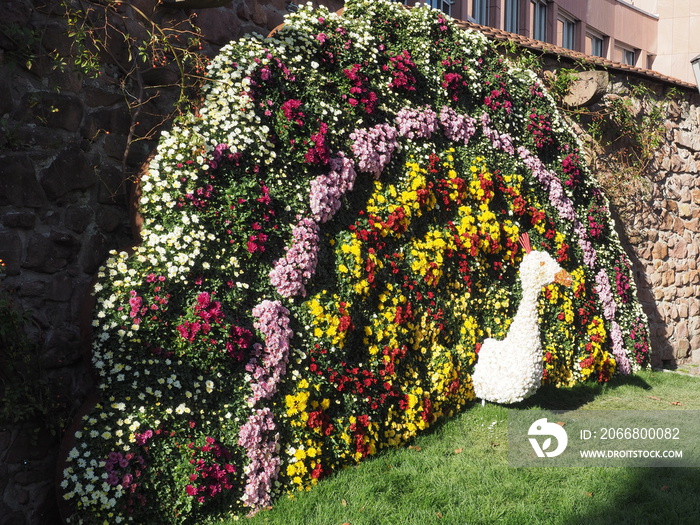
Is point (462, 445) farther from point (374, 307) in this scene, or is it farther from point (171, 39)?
point (171, 39)

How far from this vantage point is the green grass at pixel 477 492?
384 centimetres

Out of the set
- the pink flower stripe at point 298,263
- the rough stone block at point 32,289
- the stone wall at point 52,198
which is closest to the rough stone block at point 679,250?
the pink flower stripe at point 298,263

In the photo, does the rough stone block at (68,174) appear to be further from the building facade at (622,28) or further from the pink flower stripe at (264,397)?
the building facade at (622,28)

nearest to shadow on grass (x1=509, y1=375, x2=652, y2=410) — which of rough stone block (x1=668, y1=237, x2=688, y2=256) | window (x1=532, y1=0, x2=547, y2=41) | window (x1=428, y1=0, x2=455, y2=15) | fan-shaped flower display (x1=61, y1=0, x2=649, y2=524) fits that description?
fan-shaped flower display (x1=61, y1=0, x2=649, y2=524)

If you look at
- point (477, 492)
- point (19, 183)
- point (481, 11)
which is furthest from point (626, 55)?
point (19, 183)

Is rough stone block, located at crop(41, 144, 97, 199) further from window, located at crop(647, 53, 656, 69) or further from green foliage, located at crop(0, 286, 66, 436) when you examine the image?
window, located at crop(647, 53, 656, 69)

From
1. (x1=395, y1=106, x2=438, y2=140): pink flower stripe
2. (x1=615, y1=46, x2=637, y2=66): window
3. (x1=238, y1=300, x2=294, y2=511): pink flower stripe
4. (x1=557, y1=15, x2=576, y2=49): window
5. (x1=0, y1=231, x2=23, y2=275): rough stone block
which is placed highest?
(x1=557, y1=15, x2=576, y2=49): window

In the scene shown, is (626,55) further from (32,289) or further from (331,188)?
(32,289)

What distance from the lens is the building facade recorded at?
14.5 metres

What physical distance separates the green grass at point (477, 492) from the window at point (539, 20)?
450 inches

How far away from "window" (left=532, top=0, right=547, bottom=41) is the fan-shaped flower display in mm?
8235

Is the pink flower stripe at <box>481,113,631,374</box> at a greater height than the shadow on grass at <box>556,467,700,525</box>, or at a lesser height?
greater

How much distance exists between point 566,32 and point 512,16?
257 centimetres

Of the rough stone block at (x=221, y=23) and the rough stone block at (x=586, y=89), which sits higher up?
the rough stone block at (x=221, y=23)
